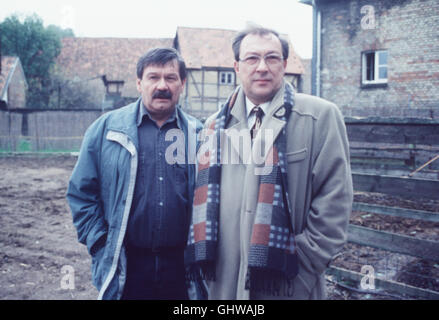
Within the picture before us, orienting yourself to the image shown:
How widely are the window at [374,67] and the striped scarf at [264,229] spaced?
36.3 feet

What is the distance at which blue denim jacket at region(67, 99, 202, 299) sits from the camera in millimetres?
2201

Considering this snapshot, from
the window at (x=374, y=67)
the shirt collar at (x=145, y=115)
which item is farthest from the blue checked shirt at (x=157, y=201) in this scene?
the window at (x=374, y=67)

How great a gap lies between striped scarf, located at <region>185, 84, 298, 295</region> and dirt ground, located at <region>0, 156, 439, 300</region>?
1.92 m

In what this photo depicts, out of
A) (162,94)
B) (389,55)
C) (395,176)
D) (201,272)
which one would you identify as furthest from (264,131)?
(389,55)

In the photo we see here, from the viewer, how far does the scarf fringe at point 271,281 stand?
73.0 inches

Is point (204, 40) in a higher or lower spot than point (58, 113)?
higher

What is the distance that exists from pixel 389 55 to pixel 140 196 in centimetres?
1134

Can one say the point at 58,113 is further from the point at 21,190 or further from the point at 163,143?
the point at 163,143

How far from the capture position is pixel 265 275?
187 centimetres

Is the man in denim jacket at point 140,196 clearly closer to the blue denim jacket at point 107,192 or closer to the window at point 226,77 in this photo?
the blue denim jacket at point 107,192

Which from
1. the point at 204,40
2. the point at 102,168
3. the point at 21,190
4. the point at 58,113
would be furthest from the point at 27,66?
the point at 102,168

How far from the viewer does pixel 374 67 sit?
11.8 meters

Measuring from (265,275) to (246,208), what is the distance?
37 centimetres

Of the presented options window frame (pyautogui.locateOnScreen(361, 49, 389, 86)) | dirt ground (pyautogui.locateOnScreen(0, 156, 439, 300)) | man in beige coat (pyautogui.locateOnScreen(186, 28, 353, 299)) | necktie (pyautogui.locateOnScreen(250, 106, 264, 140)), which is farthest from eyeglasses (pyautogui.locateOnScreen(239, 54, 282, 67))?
window frame (pyautogui.locateOnScreen(361, 49, 389, 86))
